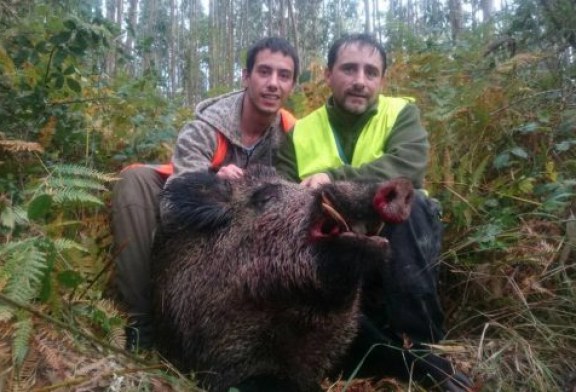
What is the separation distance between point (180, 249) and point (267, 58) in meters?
1.61

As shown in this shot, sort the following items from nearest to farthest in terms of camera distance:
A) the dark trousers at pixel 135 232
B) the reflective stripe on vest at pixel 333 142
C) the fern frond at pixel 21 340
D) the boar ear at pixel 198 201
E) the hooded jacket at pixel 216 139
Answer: the fern frond at pixel 21 340 < the boar ear at pixel 198 201 < the dark trousers at pixel 135 232 < the reflective stripe on vest at pixel 333 142 < the hooded jacket at pixel 216 139

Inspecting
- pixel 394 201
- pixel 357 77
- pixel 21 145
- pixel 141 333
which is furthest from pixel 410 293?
pixel 21 145

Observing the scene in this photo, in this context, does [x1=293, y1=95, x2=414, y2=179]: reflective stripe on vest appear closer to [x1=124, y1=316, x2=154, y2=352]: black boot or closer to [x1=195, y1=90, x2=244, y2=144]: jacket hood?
[x1=195, y1=90, x2=244, y2=144]: jacket hood

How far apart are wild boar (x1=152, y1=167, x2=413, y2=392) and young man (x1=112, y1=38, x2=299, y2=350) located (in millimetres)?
182

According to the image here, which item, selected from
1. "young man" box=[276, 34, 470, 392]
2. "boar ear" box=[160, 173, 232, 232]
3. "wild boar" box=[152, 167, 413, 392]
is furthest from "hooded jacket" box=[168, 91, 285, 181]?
"wild boar" box=[152, 167, 413, 392]

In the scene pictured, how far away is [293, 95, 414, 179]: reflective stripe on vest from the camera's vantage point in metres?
4.14

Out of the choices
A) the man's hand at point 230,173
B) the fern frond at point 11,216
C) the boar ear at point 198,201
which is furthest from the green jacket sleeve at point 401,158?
the fern frond at point 11,216

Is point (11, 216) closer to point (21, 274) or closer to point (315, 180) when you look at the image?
point (21, 274)

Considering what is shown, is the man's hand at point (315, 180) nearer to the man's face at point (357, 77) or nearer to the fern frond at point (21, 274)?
the man's face at point (357, 77)

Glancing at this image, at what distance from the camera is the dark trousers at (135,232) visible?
4.00 metres

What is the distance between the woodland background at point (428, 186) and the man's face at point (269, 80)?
1079 mm

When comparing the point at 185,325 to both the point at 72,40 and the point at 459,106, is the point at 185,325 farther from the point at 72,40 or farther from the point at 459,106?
the point at 459,106

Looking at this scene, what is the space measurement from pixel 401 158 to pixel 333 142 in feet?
1.85

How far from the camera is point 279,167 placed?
176 inches
